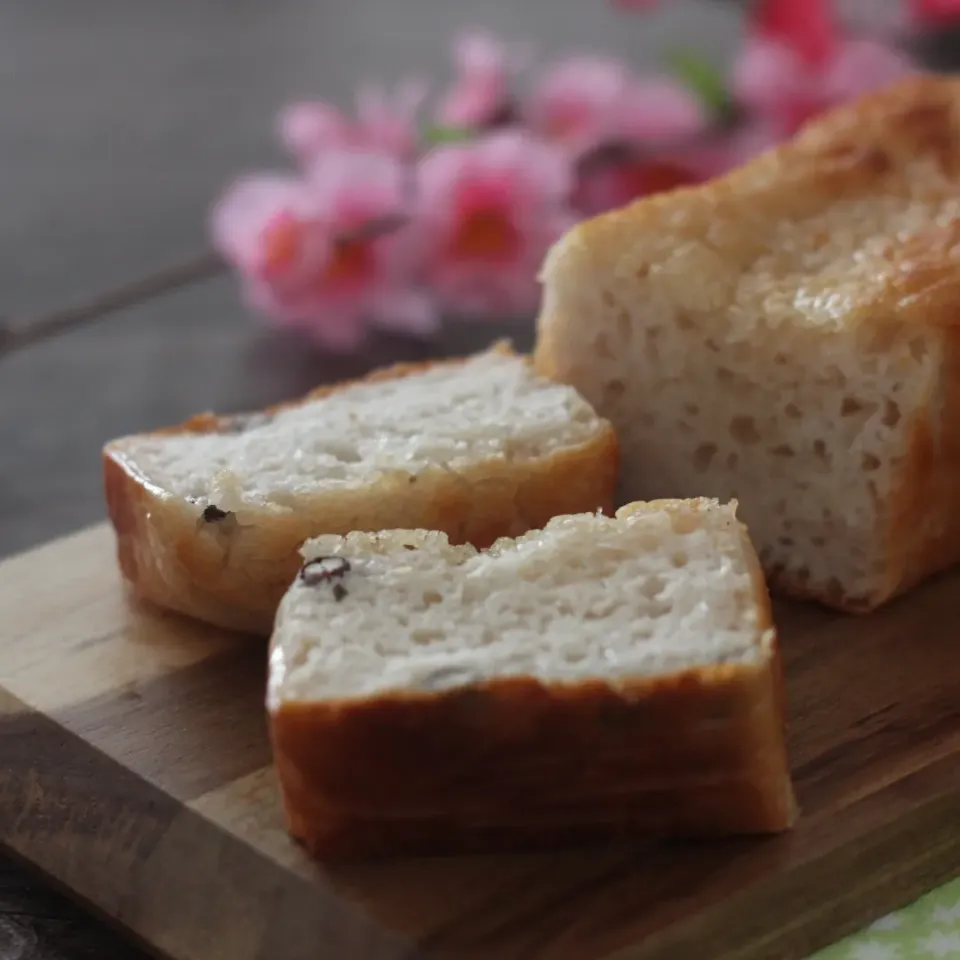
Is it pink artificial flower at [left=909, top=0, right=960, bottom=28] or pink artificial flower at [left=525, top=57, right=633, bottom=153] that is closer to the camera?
pink artificial flower at [left=525, top=57, right=633, bottom=153]

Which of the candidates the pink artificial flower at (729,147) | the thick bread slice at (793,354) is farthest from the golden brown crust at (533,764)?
the pink artificial flower at (729,147)

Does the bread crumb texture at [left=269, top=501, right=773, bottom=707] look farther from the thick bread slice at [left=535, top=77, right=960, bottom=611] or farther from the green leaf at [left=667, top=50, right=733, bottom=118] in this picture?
the green leaf at [left=667, top=50, right=733, bottom=118]

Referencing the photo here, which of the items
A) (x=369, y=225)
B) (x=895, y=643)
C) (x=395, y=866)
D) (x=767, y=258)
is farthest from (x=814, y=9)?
(x=395, y=866)

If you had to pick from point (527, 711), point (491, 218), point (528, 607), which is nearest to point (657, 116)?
point (491, 218)

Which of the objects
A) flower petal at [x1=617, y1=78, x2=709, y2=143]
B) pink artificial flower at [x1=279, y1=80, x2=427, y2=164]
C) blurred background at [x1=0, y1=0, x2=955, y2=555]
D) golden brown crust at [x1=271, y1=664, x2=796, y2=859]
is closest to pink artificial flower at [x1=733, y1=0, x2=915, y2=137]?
blurred background at [x1=0, y1=0, x2=955, y2=555]

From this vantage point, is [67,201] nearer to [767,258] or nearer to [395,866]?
[767,258]

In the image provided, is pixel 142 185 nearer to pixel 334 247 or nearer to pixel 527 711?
pixel 334 247
